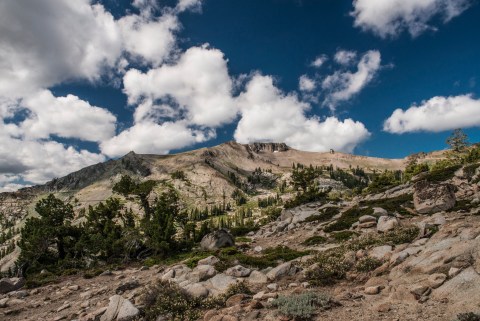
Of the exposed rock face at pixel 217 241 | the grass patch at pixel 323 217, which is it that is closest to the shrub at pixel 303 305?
the exposed rock face at pixel 217 241

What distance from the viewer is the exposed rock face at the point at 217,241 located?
40062 mm

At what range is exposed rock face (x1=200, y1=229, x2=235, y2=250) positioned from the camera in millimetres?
40062

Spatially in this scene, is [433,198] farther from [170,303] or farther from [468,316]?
[170,303]

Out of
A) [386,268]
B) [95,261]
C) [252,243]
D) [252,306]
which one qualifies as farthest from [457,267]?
[95,261]

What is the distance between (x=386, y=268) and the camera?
47.5ft

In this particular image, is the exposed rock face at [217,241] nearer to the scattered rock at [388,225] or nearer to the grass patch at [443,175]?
the scattered rock at [388,225]

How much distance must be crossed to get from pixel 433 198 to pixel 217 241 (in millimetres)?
25731

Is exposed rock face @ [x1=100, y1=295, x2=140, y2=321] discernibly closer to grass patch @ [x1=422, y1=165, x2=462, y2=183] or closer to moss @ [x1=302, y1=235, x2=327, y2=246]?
moss @ [x1=302, y1=235, x2=327, y2=246]

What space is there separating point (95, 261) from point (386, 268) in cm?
3689

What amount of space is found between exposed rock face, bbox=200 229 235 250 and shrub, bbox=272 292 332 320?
93.1 ft

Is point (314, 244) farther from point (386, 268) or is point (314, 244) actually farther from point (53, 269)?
point (53, 269)

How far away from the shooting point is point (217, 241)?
4034 centimetres

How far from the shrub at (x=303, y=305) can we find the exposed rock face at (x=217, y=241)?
93.1 feet

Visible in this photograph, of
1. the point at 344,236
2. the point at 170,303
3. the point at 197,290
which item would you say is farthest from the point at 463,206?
the point at 170,303
